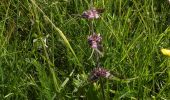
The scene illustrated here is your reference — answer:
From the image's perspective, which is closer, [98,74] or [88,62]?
[98,74]

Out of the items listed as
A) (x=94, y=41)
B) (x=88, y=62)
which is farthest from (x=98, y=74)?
(x=88, y=62)

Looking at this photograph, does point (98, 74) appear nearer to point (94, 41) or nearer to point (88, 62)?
point (94, 41)

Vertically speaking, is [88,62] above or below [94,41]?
below

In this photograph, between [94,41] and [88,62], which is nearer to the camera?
[94,41]

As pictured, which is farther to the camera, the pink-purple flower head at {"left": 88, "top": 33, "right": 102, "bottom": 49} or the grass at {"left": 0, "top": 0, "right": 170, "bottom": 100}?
the grass at {"left": 0, "top": 0, "right": 170, "bottom": 100}

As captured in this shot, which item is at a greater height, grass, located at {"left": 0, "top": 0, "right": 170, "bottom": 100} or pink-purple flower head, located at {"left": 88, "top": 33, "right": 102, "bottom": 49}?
pink-purple flower head, located at {"left": 88, "top": 33, "right": 102, "bottom": 49}

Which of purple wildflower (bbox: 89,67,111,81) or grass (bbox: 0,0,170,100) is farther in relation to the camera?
grass (bbox: 0,0,170,100)

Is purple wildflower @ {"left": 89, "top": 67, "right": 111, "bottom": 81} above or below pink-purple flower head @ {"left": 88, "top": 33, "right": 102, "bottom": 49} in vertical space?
below

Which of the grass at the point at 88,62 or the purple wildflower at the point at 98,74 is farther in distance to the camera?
the grass at the point at 88,62

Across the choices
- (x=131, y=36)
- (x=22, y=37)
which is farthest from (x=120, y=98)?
(x=22, y=37)

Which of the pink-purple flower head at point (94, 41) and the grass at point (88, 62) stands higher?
the pink-purple flower head at point (94, 41)

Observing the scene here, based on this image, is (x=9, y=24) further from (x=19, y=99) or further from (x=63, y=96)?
(x=63, y=96)
